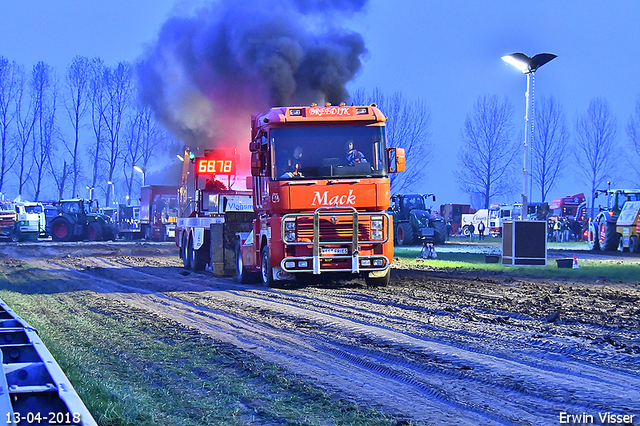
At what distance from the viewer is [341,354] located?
289 inches

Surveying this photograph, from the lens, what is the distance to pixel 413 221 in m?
35.7

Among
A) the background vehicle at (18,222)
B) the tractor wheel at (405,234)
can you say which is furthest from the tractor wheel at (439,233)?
the background vehicle at (18,222)

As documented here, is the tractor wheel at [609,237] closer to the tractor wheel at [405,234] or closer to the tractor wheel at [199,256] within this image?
the tractor wheel at [405,234]

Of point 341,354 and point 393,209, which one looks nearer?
point 341,354

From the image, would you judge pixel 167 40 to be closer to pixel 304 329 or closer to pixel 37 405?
pixel 304 329

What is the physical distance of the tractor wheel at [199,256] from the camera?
63.6ft

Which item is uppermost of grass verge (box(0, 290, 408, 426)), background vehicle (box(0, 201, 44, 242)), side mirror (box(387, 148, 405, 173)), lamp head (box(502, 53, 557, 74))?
lamp head (box(502, 53, 557, 74))

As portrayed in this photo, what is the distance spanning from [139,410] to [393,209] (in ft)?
108

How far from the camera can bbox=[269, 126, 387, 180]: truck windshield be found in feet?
44.9

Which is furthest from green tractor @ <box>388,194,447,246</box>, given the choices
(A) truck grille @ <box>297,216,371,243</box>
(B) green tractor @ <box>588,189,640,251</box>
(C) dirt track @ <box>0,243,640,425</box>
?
(A) truck grille @ <box>297,216,371,243</box>

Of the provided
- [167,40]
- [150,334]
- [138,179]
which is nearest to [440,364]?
[150,334]

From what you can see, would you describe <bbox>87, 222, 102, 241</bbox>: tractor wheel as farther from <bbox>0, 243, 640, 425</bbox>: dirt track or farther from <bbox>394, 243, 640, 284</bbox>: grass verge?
<bbox>0, 243, 640, 425</bbox>: dirt track

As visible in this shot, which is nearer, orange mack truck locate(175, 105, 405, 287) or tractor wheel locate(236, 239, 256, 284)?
orange mack truck locate(175, 105, 405, 287)

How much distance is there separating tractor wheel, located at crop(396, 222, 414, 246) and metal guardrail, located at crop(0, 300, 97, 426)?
99.6 ft
